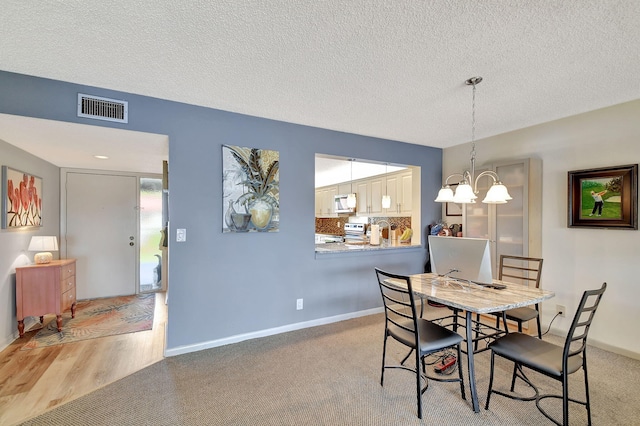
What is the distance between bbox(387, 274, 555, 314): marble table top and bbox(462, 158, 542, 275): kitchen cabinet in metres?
1.33

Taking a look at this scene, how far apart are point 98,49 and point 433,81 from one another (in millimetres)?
2458

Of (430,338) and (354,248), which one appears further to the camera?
(354,248)

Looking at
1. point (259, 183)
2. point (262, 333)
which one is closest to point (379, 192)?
point (259, 183)

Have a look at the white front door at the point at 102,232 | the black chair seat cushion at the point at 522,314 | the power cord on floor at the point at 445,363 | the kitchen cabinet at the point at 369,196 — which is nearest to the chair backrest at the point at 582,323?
the black chair seat cushion at the point at 522,314

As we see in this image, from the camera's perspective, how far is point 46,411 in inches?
78.0

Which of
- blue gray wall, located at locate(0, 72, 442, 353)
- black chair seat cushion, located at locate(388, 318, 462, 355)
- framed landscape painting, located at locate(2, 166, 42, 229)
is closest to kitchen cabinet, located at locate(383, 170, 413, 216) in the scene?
blue gray wall, located at locate(0, 72, 442, 353)

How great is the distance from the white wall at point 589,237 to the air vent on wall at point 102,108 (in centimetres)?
437

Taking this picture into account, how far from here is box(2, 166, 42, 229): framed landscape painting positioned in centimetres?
294

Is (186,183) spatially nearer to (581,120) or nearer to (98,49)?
(98,49)

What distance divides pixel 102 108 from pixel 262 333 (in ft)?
8.71

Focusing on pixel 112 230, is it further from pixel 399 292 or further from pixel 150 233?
pixel 399 292

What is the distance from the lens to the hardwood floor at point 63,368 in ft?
6.87

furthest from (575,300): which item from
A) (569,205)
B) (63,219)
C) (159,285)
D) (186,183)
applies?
(63,219)

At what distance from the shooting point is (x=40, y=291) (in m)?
3.25
